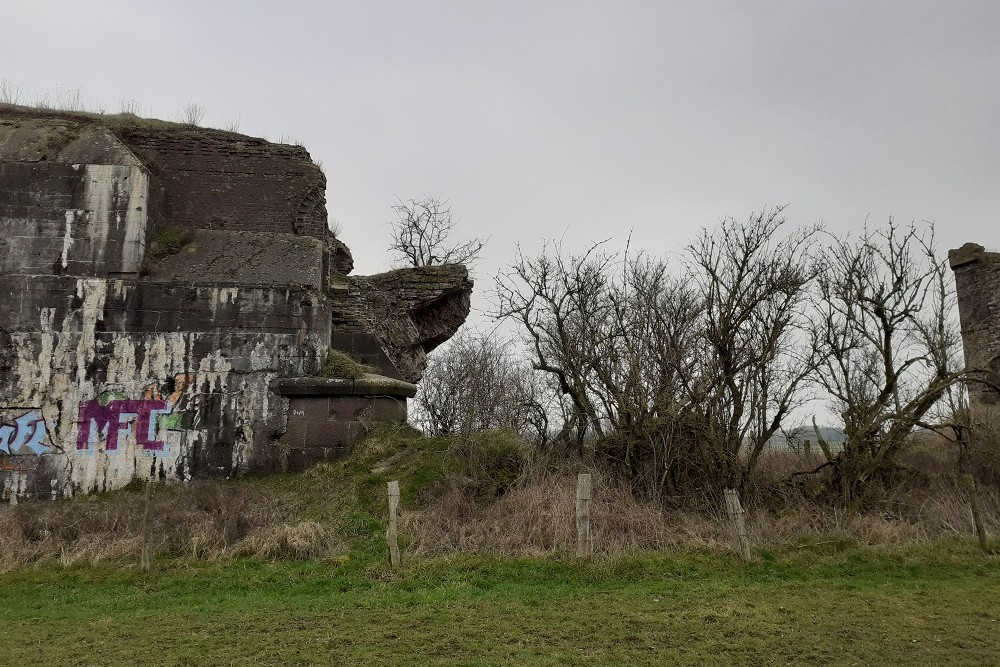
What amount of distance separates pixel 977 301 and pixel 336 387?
15.5 m

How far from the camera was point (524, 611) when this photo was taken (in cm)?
707

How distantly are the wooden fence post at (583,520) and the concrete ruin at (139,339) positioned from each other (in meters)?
3.80

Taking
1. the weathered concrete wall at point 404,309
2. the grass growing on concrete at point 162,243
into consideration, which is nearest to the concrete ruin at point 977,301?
the weathered concrete wall at point 404,309

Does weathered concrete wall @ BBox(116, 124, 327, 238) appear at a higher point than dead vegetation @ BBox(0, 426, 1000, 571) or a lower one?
higher

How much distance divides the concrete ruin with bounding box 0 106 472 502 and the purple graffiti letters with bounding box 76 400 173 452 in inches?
0.7

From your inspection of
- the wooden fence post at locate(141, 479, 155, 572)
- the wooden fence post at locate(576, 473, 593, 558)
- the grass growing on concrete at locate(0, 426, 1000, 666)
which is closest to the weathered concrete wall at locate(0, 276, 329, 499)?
the grass growing on concrete at locate(0, 426, 1000, 666)

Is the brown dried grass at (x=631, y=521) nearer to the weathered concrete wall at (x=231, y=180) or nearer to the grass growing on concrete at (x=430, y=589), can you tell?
the grass growing on concrete at (x=430, y=589)

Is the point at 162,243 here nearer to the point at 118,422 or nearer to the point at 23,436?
the point at 118,422

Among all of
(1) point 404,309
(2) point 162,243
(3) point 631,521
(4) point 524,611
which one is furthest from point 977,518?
(2) point 162,243

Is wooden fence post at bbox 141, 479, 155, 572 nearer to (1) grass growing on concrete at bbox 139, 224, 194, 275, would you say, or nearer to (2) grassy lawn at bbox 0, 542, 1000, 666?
(2) grassy lawn at bbox 0, 542, 1000, 666

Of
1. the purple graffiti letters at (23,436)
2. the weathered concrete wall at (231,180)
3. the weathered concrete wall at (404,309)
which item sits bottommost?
the purple graffiti letters at (23,436)

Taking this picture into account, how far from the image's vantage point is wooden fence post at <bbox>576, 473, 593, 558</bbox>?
874 cm

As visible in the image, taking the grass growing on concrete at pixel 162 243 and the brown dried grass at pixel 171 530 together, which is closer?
the brown dried grass at pixel 171 530

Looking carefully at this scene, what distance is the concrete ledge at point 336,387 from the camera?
11273 millimetres
